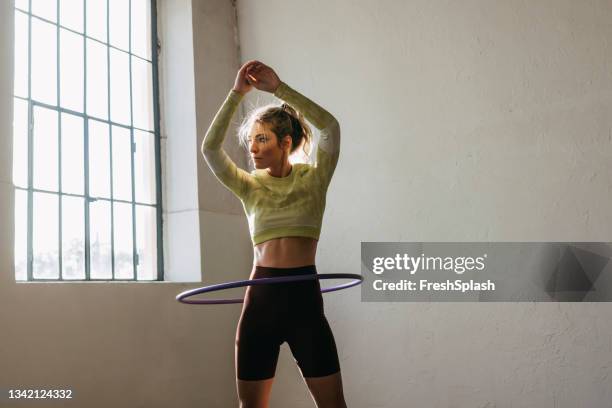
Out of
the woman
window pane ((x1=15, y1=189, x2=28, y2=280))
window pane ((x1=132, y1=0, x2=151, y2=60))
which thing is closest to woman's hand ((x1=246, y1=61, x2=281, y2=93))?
the woman

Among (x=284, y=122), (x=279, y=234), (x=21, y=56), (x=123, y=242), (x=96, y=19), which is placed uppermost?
(x=96, y=19)

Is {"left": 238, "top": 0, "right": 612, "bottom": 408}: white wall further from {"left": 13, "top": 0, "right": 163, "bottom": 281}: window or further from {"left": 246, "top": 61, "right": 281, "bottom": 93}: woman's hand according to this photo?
{"left": 246, "top": 61, "right": 281, "bottom": 93}: woman's hand

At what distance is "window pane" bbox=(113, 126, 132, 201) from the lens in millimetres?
4328

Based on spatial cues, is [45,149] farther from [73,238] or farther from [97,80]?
[97,80]

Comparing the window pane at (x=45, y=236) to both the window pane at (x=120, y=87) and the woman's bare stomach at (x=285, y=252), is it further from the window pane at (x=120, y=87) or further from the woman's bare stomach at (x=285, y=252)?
the woman's bare stomach at (x=285, y=252)

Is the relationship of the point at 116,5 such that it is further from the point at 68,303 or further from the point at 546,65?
the point at 546,65

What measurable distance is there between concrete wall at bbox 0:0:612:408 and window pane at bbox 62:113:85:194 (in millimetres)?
545

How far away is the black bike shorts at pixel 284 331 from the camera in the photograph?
238 cm

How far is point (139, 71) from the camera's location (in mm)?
4703

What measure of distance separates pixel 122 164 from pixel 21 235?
0.92 m

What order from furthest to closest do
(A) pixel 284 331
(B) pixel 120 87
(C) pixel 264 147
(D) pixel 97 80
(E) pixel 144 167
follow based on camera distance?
(E) pixel 144 167 < (B) pixel 120 87 < (D) pixel 97 80 < (C) pixel 264 147 < (A) pixel 284 331

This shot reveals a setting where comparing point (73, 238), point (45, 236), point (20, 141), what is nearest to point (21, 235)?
point (45, 236)

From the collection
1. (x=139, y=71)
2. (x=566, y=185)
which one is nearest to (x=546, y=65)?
(x=566, y=185)

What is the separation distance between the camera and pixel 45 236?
3.78m
